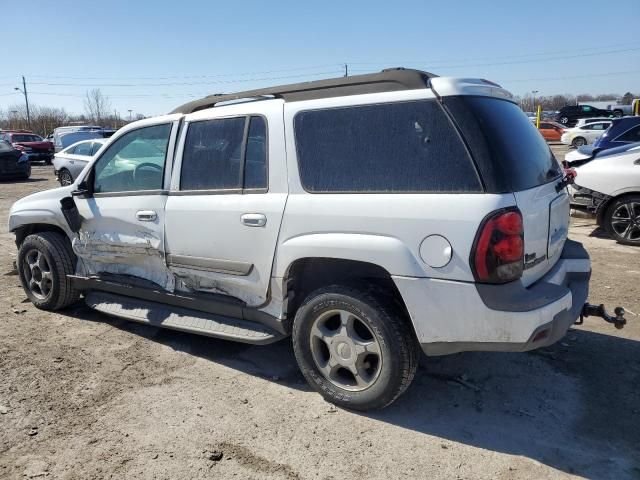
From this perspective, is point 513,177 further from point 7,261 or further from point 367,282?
point 7,261

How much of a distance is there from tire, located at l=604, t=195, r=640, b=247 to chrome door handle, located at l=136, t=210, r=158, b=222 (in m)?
6.34

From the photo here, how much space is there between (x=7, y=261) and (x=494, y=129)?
6.99 meters

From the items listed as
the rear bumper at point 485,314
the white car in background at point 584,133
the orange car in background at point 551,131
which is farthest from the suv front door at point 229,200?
the orange car in background at point 551,131

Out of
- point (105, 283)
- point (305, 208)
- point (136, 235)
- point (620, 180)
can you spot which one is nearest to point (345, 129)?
point (305, 208)

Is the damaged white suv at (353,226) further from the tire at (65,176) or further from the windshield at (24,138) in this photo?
the windshield at (24,138)

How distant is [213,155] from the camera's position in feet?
12.3

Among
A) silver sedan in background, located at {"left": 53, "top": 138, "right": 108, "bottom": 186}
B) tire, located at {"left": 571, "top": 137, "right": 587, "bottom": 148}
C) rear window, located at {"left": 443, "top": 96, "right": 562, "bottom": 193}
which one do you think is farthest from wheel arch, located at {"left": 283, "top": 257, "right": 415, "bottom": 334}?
tire, located at {"left": 571, "top": 137, "right": 587, "bottom": 148}

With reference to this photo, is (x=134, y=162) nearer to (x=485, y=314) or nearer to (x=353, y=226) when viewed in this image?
(x=353, y=226)

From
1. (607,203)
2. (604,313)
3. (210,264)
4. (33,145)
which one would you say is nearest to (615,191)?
(607,203)

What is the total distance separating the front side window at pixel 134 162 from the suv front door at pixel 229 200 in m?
0.25

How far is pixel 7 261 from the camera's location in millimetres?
7262

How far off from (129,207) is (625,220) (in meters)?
6.56

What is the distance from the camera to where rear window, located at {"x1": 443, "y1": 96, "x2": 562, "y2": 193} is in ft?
8.88

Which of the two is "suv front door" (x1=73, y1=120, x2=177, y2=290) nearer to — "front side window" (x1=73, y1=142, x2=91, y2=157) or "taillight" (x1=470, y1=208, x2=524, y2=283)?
"taillight" (x1=470, y1=208, x2=524, y2=283)
